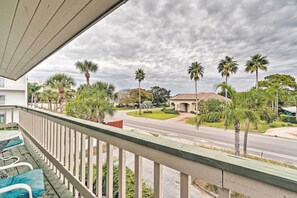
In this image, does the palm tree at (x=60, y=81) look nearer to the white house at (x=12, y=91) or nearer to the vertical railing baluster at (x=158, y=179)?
the white house at (x=12, y=91)

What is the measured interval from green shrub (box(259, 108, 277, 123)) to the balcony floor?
920 centimetres

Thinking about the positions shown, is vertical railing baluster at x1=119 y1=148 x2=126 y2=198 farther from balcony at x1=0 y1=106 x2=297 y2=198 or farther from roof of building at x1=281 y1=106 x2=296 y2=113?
roof of building at x1=281 y1=106 x2=296 y2=113

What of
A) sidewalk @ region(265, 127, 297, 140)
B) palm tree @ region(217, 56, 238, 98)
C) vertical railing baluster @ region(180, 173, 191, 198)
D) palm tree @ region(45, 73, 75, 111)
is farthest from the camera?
palm tree @ region(45, 73, 75, 111)

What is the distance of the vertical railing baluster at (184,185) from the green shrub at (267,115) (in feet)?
31.3

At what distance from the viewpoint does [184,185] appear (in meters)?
0.70

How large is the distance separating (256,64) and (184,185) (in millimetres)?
17903

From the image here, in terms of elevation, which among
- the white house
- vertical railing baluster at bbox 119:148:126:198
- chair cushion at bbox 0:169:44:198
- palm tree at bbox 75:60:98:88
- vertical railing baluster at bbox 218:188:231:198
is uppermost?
palm tree at bbox 75:60:98:88

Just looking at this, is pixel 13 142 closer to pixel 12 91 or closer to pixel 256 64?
pixel 12 91

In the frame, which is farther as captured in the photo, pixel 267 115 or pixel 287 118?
pixel 287 118

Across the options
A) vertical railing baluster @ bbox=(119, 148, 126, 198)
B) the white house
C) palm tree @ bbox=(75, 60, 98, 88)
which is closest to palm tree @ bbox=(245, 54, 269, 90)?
palm tree @ bbox=(75, 60, 98, 88)

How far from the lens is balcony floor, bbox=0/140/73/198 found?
1.80 meters

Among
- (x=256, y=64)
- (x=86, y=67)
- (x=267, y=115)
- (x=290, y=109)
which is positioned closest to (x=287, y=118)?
(x=290, y=109)

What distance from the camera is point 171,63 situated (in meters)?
30.6

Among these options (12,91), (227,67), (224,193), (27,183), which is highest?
(227,67)
